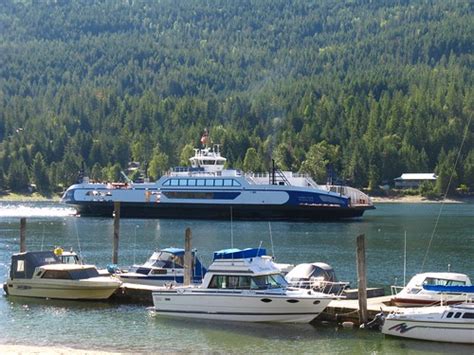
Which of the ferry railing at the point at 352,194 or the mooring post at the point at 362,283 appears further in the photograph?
the ferry railing at the point at 352,194

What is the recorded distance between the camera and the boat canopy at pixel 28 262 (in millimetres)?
47250

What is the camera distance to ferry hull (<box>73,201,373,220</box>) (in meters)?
112

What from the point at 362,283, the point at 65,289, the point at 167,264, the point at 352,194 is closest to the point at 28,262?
the point at 65,289

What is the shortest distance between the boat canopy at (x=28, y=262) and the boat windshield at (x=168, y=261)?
190 inches

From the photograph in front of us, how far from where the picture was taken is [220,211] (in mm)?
116000

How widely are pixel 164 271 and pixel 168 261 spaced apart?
25.2 inches

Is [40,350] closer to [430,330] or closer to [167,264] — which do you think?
[430,330]

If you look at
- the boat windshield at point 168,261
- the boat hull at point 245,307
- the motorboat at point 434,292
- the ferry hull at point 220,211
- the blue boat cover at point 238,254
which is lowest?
the boat hull at point 245,307

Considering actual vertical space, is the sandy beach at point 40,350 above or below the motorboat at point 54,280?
below

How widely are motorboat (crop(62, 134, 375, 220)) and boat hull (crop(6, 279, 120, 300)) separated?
67323 millimetres

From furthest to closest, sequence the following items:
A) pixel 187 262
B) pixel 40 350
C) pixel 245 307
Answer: pixel 187 262
pixel 245 307
pixel 40 350

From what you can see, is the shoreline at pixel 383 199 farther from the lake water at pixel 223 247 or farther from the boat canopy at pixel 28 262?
the boat canopy at pixel 28 262

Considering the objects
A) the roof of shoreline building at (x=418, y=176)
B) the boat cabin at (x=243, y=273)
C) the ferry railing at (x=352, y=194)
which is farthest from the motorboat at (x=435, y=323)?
the roof of shoreline building at (x=418, y=176)

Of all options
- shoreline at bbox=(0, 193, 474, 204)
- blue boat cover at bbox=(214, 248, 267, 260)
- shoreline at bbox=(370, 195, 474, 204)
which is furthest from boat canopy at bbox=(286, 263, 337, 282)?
shoreline at bbox=(370, 195, 474, 204)
